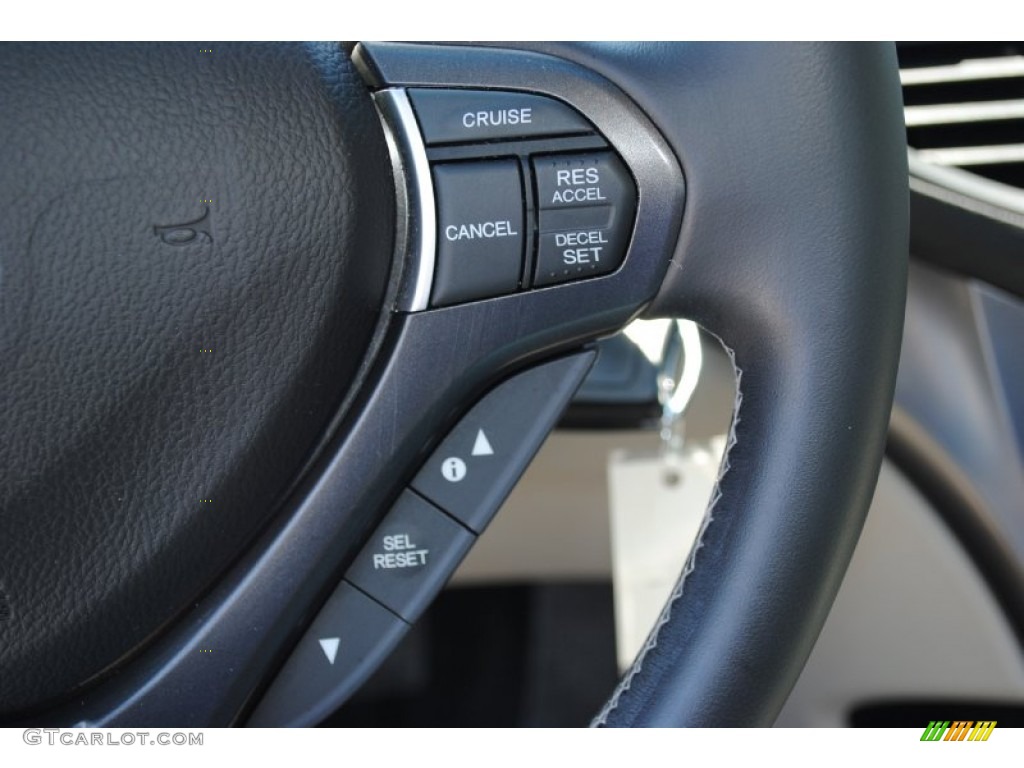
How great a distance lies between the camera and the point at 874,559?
4.17 feet

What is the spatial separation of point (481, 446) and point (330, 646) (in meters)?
0.16

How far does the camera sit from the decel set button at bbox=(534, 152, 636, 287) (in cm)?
70

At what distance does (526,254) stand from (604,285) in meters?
0.05

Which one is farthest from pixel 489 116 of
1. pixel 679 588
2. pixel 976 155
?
pixel 976 155

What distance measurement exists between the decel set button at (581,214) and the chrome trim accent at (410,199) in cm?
7

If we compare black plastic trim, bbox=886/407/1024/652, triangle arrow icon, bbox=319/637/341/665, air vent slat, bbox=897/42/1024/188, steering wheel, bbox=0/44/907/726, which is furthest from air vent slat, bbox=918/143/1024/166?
triangle arrow icon, bbox=319/637/341/665

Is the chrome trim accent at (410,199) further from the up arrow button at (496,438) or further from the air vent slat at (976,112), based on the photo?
the air vent slat at (976,112)

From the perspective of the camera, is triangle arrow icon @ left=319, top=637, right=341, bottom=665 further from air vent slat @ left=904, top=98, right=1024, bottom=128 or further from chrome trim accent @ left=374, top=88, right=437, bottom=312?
air vent slat @ left=904, top=98, right=1024, bottom=128

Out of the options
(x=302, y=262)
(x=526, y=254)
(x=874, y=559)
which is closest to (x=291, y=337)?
(x=302, y=262)

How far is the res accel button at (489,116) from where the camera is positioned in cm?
70

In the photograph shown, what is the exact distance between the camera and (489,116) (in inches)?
27.5

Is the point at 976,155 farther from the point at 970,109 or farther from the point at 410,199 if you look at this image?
the point at 410,199

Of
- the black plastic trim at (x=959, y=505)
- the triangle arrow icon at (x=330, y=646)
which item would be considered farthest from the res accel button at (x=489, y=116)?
the black plastic trim at (x=959, y=505)
